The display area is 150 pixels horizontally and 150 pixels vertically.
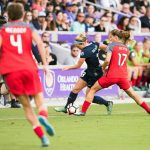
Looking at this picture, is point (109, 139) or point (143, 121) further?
point (143, 121)

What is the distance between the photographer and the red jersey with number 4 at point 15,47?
462 inches

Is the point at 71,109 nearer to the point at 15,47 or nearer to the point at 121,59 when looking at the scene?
the point at 121,59

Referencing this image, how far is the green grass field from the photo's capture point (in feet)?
39.1

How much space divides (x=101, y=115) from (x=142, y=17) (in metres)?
11.2

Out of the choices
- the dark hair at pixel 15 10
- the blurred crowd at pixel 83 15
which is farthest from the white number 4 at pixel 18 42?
the blurred crowd at pixel 83 15

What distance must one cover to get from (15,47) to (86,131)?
8.61 ft

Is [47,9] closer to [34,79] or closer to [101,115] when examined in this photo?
[101,115]

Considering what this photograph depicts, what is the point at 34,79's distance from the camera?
11.7m

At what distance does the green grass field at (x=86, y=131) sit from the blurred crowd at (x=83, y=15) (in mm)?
6472

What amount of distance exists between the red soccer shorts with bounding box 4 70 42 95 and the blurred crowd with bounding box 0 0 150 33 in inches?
449

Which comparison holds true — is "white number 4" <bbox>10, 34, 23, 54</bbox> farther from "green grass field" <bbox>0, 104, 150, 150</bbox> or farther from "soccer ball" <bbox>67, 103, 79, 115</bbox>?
"soccer ball" <bbox>67, 103, 79, 115</bbox>

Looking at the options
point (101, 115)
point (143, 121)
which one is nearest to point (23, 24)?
point (143, 121)

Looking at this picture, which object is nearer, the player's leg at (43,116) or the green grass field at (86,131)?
the player's leg at (43,116)

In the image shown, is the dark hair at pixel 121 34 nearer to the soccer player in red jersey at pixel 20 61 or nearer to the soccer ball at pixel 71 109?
the soccer ball at pixel 71 109
